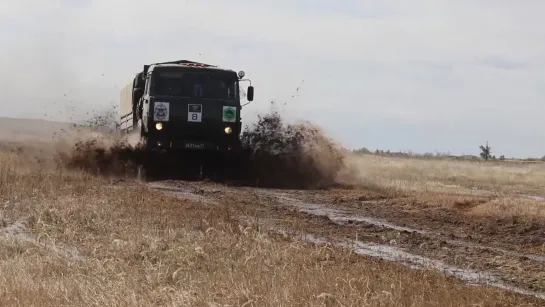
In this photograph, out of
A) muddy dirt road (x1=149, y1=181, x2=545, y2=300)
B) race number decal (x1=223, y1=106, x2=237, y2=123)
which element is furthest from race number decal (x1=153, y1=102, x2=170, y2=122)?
muddy dirt road (x1=149, y1=181, x2=545, y2=300)

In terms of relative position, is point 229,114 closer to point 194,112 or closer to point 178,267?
point 194,112

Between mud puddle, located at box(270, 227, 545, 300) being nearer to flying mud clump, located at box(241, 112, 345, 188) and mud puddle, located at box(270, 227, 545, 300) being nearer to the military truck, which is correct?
the military truck

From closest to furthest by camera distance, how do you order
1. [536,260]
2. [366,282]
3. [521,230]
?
[366,282]
[536,260]
[521,230]

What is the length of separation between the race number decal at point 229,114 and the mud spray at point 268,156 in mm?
1501

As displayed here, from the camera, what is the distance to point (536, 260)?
10.4m

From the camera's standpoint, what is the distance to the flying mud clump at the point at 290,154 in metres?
23.2

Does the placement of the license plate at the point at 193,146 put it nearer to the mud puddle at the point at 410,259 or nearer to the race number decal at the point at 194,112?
the race number decal at the point at 194,112

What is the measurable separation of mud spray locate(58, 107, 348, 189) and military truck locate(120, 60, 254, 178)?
1.14 m

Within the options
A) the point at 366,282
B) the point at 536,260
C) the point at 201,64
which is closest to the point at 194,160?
the point at 201,64

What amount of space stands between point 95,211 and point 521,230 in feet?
22.3

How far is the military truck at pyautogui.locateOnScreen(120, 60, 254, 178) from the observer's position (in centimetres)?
2119

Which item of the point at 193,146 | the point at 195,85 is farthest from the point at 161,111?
the point at 193,146

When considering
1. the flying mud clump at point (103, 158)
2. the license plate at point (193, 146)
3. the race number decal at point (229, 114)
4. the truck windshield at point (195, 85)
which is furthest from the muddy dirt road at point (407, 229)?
the flying mud clump at point (103, 158)

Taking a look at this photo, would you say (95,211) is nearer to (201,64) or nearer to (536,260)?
(536,260)
